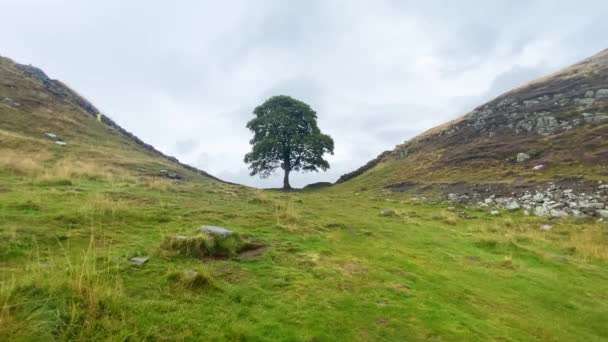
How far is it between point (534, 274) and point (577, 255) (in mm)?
4307

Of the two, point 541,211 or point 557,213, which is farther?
point 541,211

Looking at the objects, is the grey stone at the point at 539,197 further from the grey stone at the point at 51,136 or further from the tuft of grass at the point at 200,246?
the grey stone at the point at 51,136

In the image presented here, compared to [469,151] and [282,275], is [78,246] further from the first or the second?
[469,151]

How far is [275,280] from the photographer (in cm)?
731

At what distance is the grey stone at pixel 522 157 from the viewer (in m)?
31.8

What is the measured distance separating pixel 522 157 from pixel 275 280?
31568 millimetres

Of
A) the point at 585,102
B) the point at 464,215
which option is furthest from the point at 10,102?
the point at 585,102

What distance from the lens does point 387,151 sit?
59656 millimetres

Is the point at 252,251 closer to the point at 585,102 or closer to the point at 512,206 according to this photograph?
the point at 512,206

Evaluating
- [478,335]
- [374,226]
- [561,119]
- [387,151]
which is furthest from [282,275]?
[387,151]

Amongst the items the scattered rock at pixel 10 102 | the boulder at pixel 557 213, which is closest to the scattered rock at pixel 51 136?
the scattered rock at pixel 10 102

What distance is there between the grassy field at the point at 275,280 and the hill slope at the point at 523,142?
50.6ft

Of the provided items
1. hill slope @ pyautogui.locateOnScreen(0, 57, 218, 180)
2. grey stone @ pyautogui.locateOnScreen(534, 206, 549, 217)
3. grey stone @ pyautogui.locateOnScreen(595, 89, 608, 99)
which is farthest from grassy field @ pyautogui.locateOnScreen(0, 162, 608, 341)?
grey stone @ pyautogui.locateOnScreen(595, 89, 608, 99)

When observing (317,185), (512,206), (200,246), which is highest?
(317,185)
